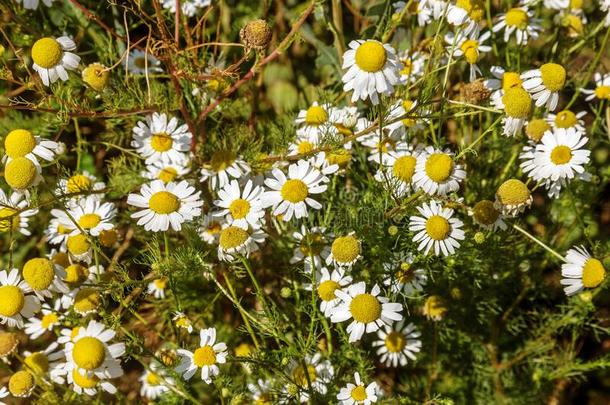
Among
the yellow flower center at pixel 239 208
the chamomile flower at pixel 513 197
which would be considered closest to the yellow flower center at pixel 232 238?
the yellow flower center at pixel 239 208

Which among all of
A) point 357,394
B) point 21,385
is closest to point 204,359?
point 357,394

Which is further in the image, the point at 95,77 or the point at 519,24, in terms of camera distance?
the point at 519,24

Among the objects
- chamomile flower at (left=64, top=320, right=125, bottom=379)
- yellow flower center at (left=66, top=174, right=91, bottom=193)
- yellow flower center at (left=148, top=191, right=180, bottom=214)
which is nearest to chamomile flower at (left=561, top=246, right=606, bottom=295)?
yellow flower center at (left=148, top=191, right=180, bottom=214)

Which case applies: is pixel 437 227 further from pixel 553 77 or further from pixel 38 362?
pixel 38 362

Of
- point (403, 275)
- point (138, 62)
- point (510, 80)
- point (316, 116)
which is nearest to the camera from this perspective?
point (403, 275)

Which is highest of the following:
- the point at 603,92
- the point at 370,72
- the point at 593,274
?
the point at 603,92

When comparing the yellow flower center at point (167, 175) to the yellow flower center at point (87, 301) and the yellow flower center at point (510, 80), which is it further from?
the yellow flower center at point (510, 80)
